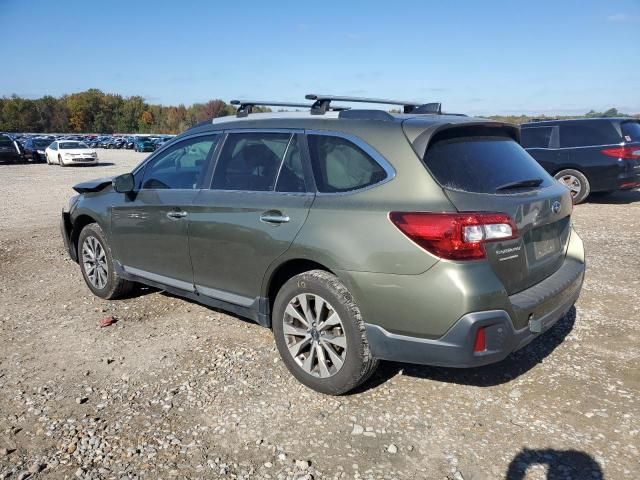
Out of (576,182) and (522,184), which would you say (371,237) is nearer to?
(522,184)

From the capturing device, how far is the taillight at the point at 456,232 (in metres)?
2.72

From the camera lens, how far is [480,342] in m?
2.76

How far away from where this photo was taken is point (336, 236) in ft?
10.1

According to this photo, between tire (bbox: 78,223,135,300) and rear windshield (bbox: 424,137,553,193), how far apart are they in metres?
3.43

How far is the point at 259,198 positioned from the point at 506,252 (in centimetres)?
Result: 166

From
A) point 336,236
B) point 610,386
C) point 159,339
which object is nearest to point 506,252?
point 336,236

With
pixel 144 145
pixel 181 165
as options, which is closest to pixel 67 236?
pixel 181 165

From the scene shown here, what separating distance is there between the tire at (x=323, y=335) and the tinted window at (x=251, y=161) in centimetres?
79

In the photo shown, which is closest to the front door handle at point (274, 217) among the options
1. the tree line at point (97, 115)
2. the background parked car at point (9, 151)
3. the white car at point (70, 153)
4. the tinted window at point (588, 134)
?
the tinted window at point (588, 134)

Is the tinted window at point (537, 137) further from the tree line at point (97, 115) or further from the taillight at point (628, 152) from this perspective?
the tree line at point (97, 115)

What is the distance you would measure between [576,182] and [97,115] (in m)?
117

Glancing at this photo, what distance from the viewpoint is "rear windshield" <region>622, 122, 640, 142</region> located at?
10.2 meters

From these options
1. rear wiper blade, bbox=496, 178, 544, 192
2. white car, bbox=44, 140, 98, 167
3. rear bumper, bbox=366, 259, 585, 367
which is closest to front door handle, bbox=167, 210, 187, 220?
rear bumper, bbox=366, 259, 585, 367

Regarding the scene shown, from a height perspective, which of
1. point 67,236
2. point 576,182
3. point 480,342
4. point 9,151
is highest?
point 9,151
